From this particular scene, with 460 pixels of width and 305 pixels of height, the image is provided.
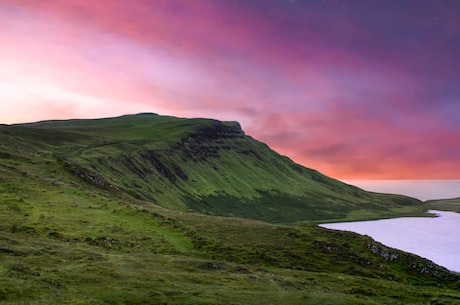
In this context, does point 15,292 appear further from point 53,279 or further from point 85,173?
point 85,173

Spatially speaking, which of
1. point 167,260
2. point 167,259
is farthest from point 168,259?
point 167,260

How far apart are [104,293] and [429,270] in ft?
227

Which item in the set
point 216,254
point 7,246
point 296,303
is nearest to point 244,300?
point 296,303

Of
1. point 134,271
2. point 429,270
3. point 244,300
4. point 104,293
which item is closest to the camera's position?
point 104,293

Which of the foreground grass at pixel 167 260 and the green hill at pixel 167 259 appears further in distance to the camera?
the green hill at pixel 167 259

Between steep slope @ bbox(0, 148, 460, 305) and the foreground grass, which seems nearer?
the foreground grass

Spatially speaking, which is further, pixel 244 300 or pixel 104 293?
pixel 244 300

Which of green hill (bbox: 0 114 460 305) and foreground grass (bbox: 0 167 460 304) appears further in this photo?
green hill (bbox: 0 114 460 305)

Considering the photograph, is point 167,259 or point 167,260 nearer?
point 167,260

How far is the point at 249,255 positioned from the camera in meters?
71.0

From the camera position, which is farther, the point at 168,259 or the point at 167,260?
the point at 168,259

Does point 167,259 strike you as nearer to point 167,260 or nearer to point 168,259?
point 168,259

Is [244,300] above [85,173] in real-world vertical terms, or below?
below

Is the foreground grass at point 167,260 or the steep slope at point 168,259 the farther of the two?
the steep slope at point 168,259
